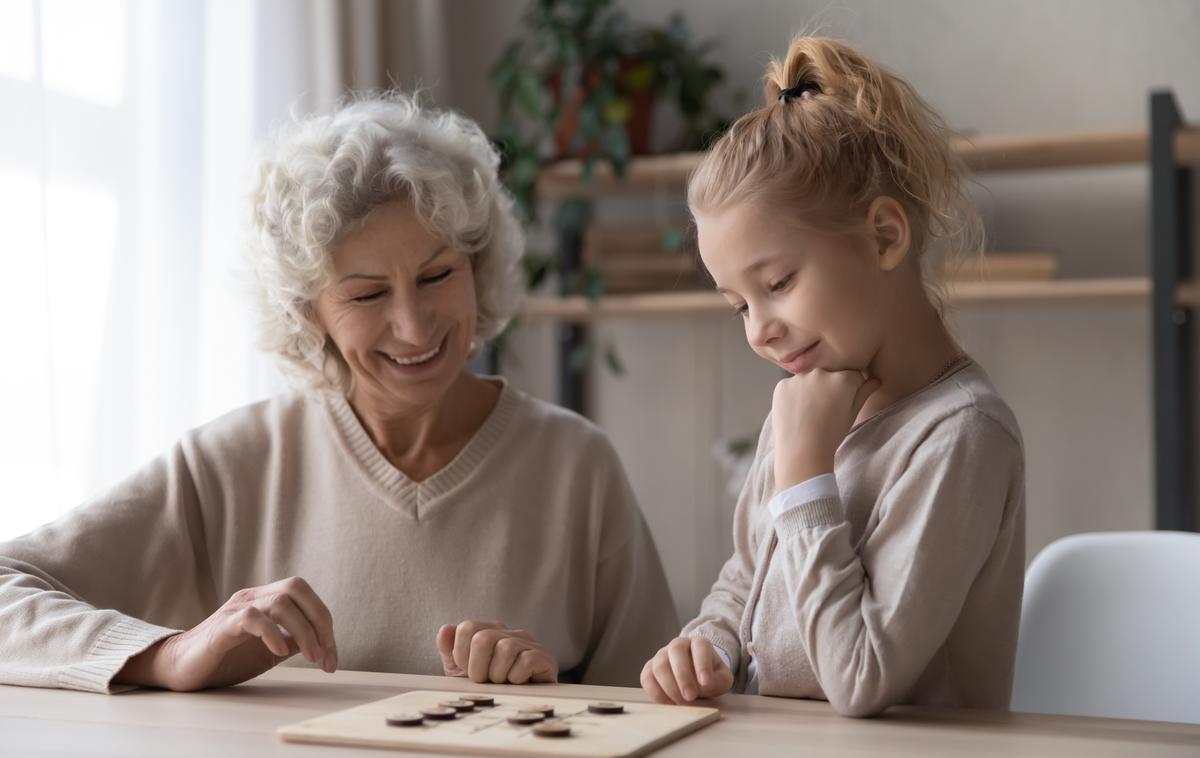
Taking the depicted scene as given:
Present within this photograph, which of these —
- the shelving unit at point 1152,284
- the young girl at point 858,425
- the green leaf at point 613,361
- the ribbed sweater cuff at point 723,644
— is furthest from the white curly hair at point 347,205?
the green leaf at point 613,361

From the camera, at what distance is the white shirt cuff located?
1.11m

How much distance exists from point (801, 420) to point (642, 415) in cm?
235

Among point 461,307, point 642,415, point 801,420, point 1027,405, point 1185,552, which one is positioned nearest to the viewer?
point 801,420

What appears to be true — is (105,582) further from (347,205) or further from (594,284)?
(594,284)

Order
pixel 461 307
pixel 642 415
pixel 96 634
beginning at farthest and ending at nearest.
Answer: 1. pixel 642 415
2. pixel 461 307
3. pixel 96 634

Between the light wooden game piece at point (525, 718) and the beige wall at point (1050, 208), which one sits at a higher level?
the beige wall at point (1050, 208)

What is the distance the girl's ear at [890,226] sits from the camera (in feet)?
3.93

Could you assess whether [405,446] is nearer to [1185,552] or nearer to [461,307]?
[461,307]

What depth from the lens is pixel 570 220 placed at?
10.7ft

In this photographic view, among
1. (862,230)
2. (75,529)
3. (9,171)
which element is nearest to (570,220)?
(9,171)

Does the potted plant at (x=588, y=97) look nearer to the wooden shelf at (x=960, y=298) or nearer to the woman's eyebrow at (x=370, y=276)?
the wooden shelf at (x=960, y=298)

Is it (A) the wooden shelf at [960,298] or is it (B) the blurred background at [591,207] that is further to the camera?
(A) the wooden shelf at [960,298]

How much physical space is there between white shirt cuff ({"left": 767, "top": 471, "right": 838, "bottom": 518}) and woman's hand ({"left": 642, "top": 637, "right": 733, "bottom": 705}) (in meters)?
0.15

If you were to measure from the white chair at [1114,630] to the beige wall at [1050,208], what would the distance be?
5.36ft
